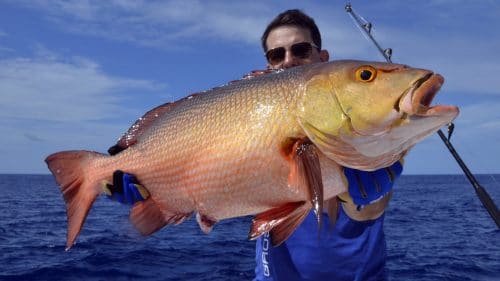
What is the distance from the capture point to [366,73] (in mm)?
2377

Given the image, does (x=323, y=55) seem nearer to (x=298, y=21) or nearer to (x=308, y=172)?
(x=298, y=21)

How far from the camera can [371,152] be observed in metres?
2.34

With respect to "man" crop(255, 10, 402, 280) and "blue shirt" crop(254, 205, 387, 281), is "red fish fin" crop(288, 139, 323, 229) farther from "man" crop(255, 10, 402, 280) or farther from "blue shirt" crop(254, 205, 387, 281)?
"blue shirt" crop(254, 205, 387, 281)

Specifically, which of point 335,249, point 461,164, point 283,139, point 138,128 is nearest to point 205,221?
point 283,139

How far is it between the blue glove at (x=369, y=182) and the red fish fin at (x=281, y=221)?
0.38 metres

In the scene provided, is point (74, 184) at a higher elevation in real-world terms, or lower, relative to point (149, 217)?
higher

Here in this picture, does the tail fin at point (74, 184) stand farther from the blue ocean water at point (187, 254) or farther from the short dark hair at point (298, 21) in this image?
the blue ocean water at point (187, 254)

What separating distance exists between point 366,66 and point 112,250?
11.5 meters

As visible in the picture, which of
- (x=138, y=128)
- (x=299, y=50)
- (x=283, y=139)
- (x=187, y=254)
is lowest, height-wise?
(x=187, y=254)

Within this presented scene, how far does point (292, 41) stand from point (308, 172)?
97.7 inches

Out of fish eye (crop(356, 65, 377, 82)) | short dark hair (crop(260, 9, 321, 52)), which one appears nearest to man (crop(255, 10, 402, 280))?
fish eye (crop(356, 65, 377, 82))

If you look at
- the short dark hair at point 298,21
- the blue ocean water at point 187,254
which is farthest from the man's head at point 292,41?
the blue ocean water at point 187,254

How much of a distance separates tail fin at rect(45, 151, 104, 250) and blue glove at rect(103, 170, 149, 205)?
16cm

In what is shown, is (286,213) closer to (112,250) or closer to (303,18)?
(303,18)
